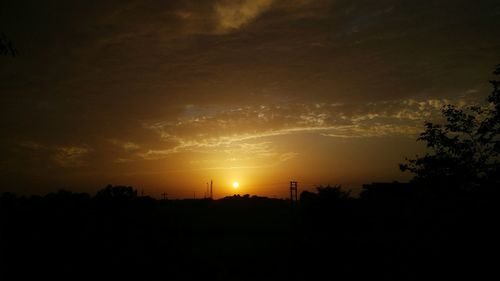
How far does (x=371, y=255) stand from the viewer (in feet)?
62.5

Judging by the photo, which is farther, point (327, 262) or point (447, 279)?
point (327, 262)

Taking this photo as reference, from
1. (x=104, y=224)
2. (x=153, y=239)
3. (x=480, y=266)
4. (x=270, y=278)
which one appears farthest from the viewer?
(x=153, y=239)

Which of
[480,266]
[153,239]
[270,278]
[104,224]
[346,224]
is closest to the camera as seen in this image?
[480,266]

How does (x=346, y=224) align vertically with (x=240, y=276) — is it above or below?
above

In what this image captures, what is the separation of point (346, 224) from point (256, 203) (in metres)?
54.8

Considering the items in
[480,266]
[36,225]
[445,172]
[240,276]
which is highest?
[445,172]

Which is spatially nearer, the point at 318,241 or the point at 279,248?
the point at 318,241

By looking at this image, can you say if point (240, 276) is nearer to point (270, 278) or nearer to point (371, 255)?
point (270, 278)

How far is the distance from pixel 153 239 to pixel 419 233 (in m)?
16.6

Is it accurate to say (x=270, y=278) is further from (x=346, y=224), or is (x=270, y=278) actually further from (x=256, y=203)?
(x=256, y=203)

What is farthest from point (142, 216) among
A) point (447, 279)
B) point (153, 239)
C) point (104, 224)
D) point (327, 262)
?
point (447, 279)

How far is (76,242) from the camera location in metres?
18.8

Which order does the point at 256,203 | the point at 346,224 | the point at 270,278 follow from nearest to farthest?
the point at 270,278, the point at 346,224, the point at 256,203

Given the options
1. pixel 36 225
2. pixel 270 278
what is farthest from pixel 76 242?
pixel 270 278
